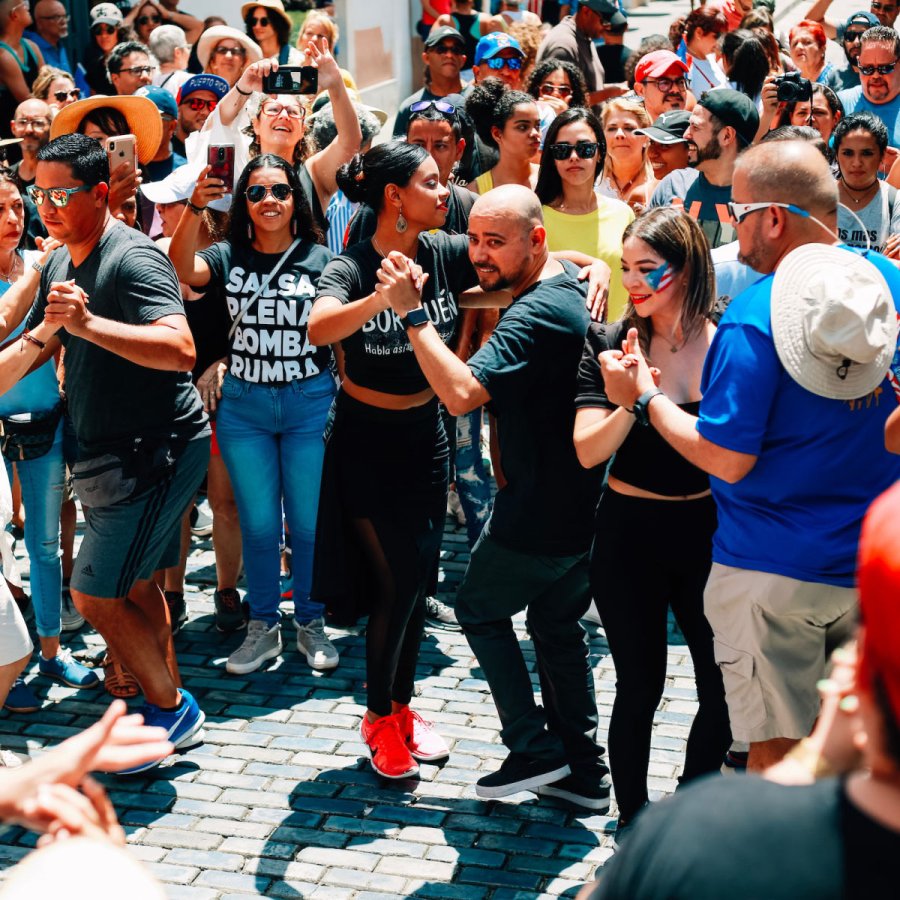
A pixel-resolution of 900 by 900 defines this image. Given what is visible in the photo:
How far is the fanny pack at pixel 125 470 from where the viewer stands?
195 inches

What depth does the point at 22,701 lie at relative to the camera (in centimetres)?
548

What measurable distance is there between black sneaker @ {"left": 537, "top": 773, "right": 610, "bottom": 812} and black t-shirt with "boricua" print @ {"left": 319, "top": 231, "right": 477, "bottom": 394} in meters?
1.51

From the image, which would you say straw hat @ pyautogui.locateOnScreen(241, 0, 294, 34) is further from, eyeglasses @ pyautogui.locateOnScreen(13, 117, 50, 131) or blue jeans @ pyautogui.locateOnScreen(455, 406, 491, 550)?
blue jeans @ pyautogui.locateOnScreen(455, 406, 491, 550)

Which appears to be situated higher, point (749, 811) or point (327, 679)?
point (749, 811)

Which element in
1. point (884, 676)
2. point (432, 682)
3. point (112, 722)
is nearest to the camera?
point (884, 676)

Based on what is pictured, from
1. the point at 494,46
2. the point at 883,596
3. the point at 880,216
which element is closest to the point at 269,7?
the point at 494,46

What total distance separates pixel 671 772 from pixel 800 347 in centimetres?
194

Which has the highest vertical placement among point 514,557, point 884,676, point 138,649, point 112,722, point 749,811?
point 884,676

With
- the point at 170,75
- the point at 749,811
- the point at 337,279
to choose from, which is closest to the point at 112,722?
the point at 749,811

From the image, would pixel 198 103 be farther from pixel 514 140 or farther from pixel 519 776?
pixel 519 776

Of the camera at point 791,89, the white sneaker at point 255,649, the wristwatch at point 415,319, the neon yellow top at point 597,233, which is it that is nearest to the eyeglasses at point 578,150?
the neon yellow top at point 597,233

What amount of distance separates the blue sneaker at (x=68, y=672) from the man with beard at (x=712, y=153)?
3394mm

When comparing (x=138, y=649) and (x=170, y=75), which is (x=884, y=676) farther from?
(x=170, y=75)

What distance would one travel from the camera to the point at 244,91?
6629 millimetres
